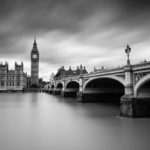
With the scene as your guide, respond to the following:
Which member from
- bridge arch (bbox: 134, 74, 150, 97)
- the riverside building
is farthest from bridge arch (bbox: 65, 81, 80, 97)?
the riverside building

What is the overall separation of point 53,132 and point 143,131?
5.77m

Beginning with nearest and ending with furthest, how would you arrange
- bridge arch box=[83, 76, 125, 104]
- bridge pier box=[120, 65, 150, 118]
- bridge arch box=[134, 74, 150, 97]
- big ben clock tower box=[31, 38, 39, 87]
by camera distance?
bridge pier box=[120, 65, 150, 118]
bridge arch box=[134, 74, 150, 97]
bridge arch box=[83, 76, 125, 104]
big ben clock tower box=[31, 38, 39, 87]

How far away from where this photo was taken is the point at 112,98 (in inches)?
1410

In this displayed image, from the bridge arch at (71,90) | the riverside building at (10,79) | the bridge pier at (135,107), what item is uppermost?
the riverside building at (10,79)

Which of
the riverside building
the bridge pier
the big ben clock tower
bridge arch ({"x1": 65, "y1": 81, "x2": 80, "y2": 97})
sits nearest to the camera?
the bridge pier

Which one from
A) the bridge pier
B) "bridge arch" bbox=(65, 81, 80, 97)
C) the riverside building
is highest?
the riverside building

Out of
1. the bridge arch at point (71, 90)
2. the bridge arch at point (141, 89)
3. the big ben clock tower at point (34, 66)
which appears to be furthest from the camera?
the big ben clock tower at point (34, 66)

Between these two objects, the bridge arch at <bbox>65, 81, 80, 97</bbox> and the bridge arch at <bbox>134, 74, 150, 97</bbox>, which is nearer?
the bridge arch at <bbox>134, 74, 150, 97</bbox>

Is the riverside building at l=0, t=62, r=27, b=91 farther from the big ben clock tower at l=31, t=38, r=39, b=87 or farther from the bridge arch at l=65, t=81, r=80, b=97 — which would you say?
the bridge arch at l=65, t=81, r=80, b=97

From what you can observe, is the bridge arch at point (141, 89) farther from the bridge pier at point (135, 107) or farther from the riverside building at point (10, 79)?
the riverside building at point (10, 79)

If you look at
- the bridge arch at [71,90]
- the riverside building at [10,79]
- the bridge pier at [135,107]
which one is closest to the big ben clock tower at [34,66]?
Answer: the riverside building at [10,79]

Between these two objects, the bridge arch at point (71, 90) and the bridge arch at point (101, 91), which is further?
the bridge arch at point (71, 90)

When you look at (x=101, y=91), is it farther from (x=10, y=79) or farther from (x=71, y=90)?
(x=10, y=79)

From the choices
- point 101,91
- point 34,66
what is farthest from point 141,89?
point 34,66
